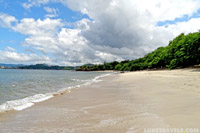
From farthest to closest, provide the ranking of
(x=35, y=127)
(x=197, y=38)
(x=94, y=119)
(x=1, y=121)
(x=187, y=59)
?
(x=187, y=59) < (x=197, y=38) < (x=1, y=121) < (x=94, y=119) < (x=35, y=127)

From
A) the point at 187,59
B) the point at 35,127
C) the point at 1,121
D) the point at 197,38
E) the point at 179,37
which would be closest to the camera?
the point at 35,127

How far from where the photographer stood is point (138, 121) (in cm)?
394

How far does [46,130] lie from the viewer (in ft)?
12.5

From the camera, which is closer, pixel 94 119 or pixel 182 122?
pixel 182 122

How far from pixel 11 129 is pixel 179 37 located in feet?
198

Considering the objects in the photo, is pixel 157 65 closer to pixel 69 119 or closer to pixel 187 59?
pixel 187 59

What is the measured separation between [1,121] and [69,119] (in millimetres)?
2460

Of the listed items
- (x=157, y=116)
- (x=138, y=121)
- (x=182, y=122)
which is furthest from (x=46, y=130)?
(x=182, y=122)

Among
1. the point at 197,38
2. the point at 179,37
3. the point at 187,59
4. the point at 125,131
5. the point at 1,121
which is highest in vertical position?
the point at 179,37

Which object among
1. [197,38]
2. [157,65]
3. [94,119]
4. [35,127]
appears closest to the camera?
[35,127]

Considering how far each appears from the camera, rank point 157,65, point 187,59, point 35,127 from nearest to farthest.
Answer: point 35,127 < point 187,59 < point 157,65

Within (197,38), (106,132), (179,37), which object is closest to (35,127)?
(106,132)

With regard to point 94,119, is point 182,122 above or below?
above

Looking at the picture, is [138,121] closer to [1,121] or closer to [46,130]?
[46,130]
